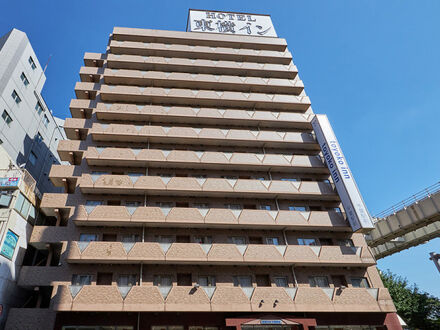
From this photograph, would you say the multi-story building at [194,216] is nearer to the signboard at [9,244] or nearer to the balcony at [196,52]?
the balcony at [196,52]

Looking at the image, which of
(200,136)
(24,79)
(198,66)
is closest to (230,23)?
(198,66)

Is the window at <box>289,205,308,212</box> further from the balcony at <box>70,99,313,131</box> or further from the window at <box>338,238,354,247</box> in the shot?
the balcony at <box>70,99,313,131</box>

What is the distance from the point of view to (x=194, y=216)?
75.7 feet

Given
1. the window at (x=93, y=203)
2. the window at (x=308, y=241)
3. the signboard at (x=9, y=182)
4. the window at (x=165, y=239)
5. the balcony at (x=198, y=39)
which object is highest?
the balcony at (x=198, y=39)

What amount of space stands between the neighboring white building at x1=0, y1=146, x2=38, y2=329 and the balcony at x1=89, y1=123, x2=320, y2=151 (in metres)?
7.63

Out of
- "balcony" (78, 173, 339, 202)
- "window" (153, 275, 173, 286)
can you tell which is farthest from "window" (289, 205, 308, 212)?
"window" (153, 275, 173, 286)

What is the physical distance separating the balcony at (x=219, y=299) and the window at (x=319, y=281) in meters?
1.90

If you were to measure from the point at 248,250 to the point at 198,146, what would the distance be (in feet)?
40.5

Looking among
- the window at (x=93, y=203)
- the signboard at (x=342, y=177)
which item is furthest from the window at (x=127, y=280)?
the signboard at (x=342, y=177)

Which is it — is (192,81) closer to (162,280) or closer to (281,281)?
(162,280)

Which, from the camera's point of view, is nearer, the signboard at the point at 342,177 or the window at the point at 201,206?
the signboard at the point at 342,177

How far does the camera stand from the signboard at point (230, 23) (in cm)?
4312

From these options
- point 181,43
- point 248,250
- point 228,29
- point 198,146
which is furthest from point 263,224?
point 228,29

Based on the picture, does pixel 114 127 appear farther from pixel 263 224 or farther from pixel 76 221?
pixel 263 224
